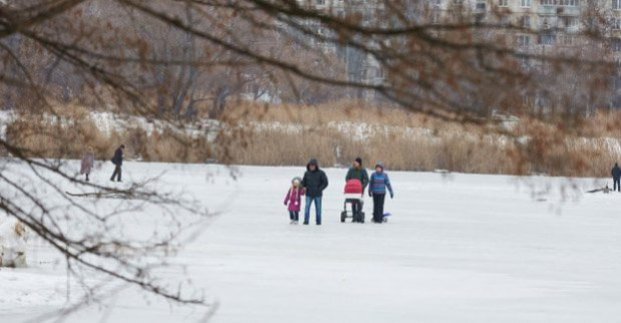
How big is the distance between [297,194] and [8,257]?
10.3 meters

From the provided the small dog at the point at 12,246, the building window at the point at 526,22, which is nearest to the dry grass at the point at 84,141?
the building window at the point at 526,22

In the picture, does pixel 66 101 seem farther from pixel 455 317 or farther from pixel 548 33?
pixel 455 317

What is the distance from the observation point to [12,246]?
2019 centimetres

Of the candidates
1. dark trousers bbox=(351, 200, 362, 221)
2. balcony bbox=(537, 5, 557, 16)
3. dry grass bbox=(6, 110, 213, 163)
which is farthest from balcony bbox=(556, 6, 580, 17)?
dark trousers bbox=(351, 200, 362, 221)

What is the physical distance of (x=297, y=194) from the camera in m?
29.8

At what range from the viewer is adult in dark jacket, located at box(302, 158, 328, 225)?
2959 centimetres

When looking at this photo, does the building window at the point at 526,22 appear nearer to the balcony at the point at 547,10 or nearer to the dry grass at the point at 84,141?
the balcony at the point at 547,10

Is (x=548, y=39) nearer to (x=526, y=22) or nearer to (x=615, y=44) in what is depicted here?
(x=526, y=22)

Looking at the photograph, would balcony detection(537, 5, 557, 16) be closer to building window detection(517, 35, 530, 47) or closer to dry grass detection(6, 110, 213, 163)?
building window detection(517, 35, 530, 47)

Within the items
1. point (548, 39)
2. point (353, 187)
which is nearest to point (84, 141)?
point (548, 39)

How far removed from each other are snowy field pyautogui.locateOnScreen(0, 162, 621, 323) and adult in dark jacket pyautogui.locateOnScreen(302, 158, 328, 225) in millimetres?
374

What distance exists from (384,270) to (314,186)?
8893 millimetres

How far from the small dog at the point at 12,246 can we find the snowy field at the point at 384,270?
25cm

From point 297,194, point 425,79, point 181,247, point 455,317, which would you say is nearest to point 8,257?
point 455,317
